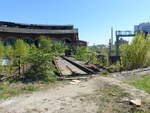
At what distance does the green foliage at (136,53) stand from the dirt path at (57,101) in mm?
5376

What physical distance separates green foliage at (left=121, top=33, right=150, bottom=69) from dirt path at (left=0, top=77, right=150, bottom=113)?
5.38m

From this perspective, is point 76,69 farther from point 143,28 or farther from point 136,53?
point 143,28

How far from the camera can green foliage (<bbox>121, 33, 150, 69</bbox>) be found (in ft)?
36.6

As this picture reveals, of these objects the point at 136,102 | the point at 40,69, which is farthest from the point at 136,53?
the point at 136,102

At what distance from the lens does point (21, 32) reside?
2361 centimetres

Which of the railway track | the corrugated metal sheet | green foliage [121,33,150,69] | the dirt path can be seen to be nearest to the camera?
the dirt path

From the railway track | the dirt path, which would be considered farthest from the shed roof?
the dirt path

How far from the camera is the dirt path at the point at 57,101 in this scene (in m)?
4.36

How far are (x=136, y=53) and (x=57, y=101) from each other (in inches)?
304

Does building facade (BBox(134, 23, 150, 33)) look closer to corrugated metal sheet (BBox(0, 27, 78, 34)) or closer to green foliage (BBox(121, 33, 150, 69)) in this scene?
green foliage (BBox(121, 33, 150, 69))

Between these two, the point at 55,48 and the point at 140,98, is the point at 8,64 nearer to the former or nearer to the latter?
the point at 140,98

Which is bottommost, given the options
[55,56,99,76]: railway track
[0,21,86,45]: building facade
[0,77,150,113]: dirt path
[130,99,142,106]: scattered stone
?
[0,77,150,113]: dirt path

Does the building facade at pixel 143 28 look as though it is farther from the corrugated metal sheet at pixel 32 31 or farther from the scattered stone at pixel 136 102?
the scattered stone at pixel 136 102

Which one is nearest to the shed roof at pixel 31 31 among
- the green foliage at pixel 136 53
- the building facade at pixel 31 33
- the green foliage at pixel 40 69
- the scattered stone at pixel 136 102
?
the building facade at pixel 31 33
